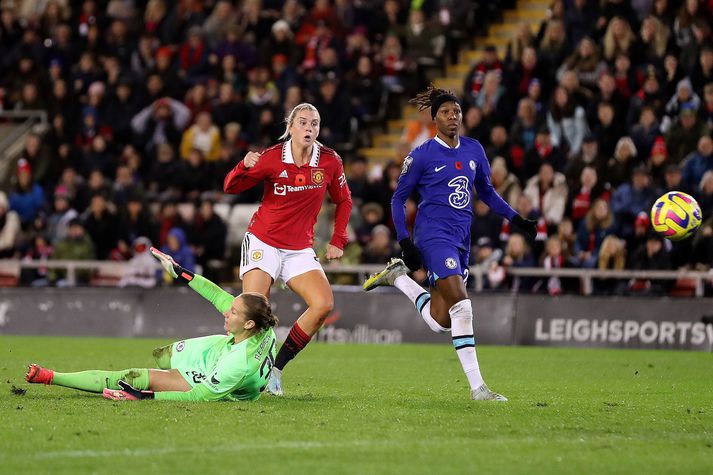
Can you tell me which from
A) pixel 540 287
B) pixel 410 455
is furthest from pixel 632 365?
pixel 410 455

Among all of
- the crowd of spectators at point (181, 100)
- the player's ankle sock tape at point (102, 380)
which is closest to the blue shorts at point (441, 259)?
the player's ankle sock tape at point (102, 380)

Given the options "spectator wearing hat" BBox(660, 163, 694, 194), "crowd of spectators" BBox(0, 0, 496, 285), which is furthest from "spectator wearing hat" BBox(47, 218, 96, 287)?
"spectator wearing hat" BBox(660, 163, 694, 194)

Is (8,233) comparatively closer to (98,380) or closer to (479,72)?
(479,72)

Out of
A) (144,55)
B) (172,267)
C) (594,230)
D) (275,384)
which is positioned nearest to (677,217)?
(275,384)

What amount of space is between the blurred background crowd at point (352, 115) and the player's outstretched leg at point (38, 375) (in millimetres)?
10251

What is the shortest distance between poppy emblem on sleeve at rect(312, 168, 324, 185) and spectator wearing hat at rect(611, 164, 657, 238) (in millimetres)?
8664

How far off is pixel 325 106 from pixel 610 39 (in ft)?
16.6

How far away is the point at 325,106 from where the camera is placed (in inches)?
906

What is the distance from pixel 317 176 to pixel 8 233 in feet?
41.4

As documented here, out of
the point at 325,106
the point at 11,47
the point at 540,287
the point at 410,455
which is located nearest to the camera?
the point at 410,455

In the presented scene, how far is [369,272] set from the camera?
65.0 feet

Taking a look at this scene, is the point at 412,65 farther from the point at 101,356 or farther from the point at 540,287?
the point at 101,356

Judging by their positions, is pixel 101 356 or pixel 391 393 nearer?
pixel 391 393

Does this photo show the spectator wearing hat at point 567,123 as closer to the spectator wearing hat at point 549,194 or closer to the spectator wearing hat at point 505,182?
the spectator wearing hat at point 549,194
